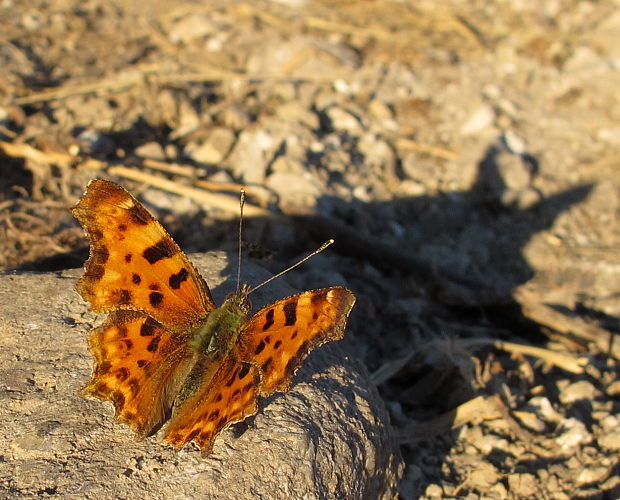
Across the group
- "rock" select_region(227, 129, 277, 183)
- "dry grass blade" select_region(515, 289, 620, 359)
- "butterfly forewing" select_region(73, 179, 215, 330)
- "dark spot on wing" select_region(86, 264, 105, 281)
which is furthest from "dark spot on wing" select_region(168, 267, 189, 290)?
"dry grass blade" select_region(515, 289, 620, 359)

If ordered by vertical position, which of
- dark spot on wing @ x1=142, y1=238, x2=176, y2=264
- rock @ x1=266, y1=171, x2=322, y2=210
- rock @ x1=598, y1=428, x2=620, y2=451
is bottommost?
rock @ x1=598, y1=428, x2=620, y2=451

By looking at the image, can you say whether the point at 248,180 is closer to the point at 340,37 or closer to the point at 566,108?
the point at 340,37

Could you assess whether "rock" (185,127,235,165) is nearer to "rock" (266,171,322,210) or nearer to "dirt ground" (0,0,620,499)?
"dirt ground" (0,0,620,499)

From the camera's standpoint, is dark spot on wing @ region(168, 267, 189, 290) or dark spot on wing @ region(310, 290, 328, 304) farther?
dark spot on wing @ region(168, 267, 189, 290)

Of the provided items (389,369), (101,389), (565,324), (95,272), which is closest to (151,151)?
(389,369)

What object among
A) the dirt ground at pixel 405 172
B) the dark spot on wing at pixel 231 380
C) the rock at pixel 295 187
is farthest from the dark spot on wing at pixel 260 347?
the rock at pixel 295 187

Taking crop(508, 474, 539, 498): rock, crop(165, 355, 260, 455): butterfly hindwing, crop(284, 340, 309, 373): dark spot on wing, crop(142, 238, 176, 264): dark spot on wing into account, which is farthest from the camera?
crop(508, 474, 539, 498): rock

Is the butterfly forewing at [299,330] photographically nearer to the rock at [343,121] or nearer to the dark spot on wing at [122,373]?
the dark spot on wing at [122,373]
